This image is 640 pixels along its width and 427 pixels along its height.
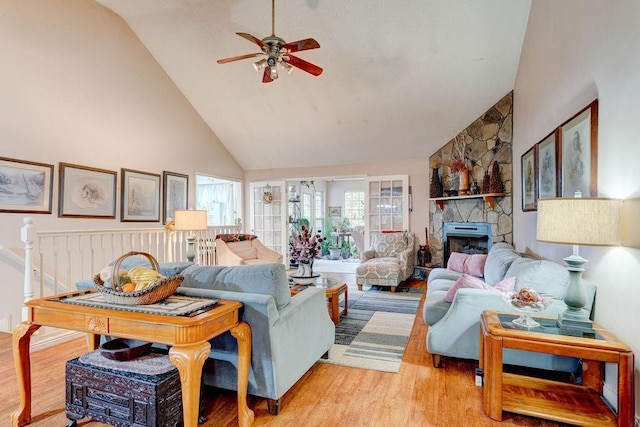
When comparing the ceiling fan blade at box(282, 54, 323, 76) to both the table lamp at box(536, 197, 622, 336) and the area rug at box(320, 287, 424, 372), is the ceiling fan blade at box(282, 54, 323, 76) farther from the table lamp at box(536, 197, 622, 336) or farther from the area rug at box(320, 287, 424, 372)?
the area rug at box(320, 287, 424, 372)

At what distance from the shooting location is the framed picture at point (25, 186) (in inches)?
141

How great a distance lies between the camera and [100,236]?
14.4ft

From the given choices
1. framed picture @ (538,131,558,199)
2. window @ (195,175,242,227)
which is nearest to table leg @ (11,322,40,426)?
framed picture @ (538,131,558,199)

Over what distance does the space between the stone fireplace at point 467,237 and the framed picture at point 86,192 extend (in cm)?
526

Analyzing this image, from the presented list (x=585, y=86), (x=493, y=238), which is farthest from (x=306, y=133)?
(x=585, y=86)

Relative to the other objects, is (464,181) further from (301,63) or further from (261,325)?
(261,325)

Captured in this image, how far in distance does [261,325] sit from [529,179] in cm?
364

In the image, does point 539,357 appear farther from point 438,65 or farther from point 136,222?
point 136,222

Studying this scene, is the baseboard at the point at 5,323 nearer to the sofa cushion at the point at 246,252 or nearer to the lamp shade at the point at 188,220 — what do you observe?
the lamp shade at the point at 188,220

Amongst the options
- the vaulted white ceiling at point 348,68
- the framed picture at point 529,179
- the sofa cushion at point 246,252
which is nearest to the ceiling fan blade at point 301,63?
the vaulted white ceiling at point 348,68

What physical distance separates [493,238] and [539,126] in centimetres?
229

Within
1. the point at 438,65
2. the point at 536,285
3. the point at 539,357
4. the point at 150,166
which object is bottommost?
the point at 539,357

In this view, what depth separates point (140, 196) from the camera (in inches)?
202

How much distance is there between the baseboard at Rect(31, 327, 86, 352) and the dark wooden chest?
63.7 inches
